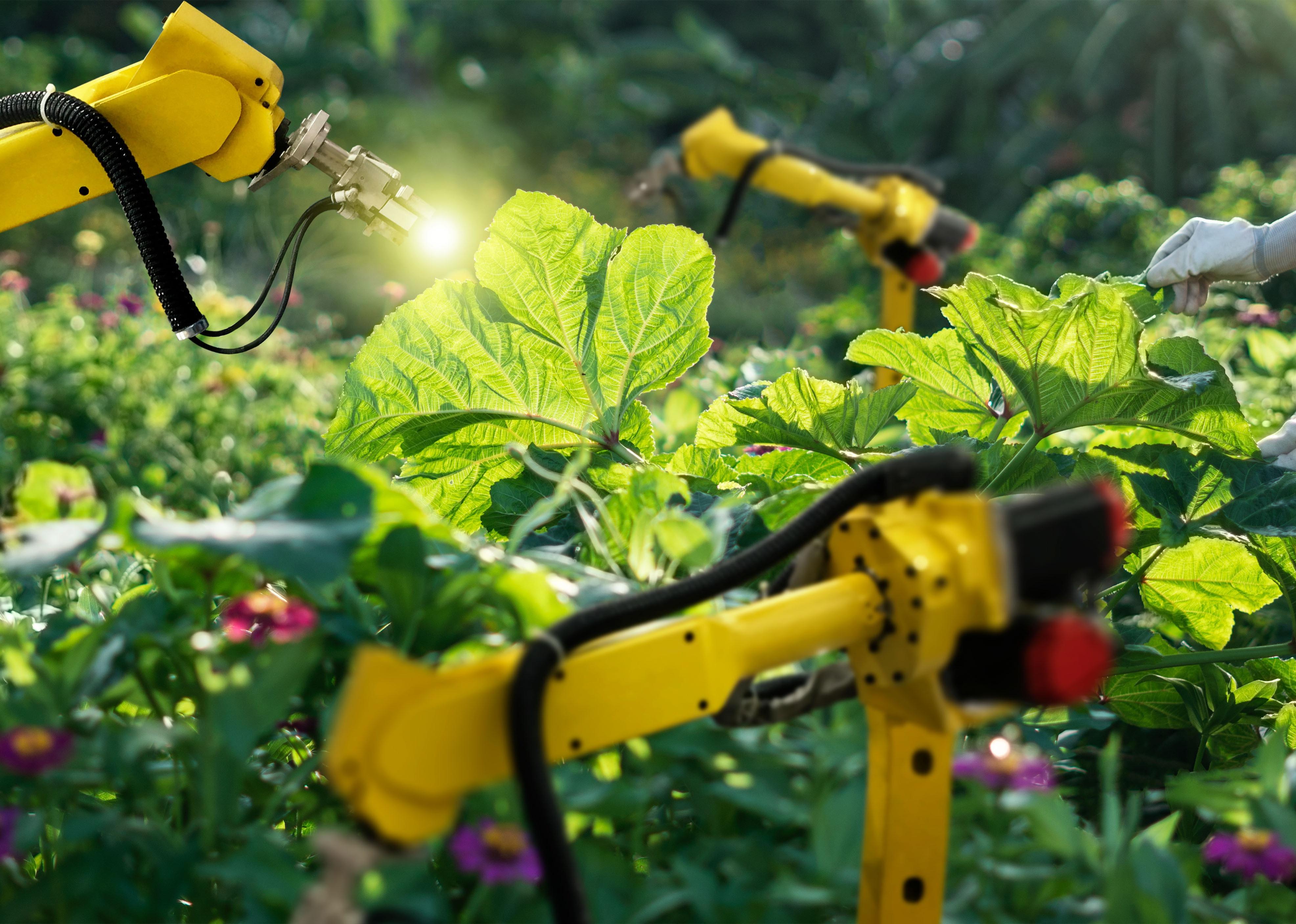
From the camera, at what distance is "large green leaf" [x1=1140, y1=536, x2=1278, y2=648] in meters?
0.99

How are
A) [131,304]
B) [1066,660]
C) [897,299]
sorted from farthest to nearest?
[131,304] < [897,299] < [1066,660]

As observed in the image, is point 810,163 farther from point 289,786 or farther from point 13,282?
point 13,282

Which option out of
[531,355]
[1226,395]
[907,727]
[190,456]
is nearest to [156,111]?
[531,355]

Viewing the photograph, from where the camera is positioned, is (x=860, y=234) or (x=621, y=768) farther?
(x=860, y=234)

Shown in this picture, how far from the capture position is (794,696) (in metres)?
0.67

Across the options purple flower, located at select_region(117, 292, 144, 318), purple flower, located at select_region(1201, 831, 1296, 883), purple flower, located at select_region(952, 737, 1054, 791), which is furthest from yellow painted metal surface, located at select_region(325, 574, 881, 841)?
purple flower, located at select_region(117, 292, 144, 318)

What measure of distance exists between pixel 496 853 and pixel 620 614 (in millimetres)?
143

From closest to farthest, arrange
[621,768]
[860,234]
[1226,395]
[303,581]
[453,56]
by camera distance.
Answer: [303,581]
[621,768]
[1226,395]
[860,234]
[453,56]

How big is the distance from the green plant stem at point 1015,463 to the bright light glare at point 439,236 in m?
0.64

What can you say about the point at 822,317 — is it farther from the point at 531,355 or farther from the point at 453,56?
the point at 453,56

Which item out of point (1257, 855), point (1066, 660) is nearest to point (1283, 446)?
point (1257, 855)

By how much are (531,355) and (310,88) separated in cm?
1297

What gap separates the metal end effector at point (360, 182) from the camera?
3.69ft

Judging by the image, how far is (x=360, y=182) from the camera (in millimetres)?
1130
